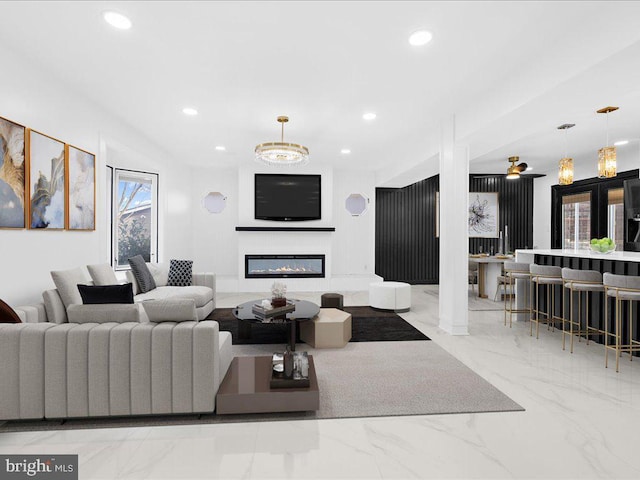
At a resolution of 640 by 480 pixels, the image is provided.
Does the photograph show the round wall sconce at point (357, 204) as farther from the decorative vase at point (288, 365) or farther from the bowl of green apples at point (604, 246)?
the decorative vase at point (288, 365)

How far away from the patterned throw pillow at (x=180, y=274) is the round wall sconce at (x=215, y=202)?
286 cm

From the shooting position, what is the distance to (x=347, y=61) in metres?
3.13

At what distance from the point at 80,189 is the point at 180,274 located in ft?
6.41

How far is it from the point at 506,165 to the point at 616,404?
19.3 ft

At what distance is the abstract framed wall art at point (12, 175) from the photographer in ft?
9.27

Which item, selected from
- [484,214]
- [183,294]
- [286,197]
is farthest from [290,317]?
[484,214]

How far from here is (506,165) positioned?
750 cm

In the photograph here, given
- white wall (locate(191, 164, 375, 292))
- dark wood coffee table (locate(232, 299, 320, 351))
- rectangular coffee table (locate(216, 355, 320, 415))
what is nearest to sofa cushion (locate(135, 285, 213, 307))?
dark wood coffee table (locate(232, 299, 320, 351))

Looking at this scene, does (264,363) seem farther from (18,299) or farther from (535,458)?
(18,299)

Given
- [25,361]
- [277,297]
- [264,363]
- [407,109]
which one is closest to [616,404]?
[264,363]

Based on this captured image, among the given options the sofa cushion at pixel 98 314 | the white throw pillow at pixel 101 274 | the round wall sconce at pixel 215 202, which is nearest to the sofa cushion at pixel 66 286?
the white throw pillow at pixel 101 274

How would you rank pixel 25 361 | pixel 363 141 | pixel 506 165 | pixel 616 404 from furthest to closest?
pixel 506 165 < pixel 363 141 < pixel 616 404 < pixel 25 361

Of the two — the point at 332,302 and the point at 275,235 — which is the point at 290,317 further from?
the point at 275,235

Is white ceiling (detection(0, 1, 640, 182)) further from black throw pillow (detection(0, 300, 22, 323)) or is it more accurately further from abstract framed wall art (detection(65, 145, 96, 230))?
black throw pillow (detection(0, 300, 22, 323))
